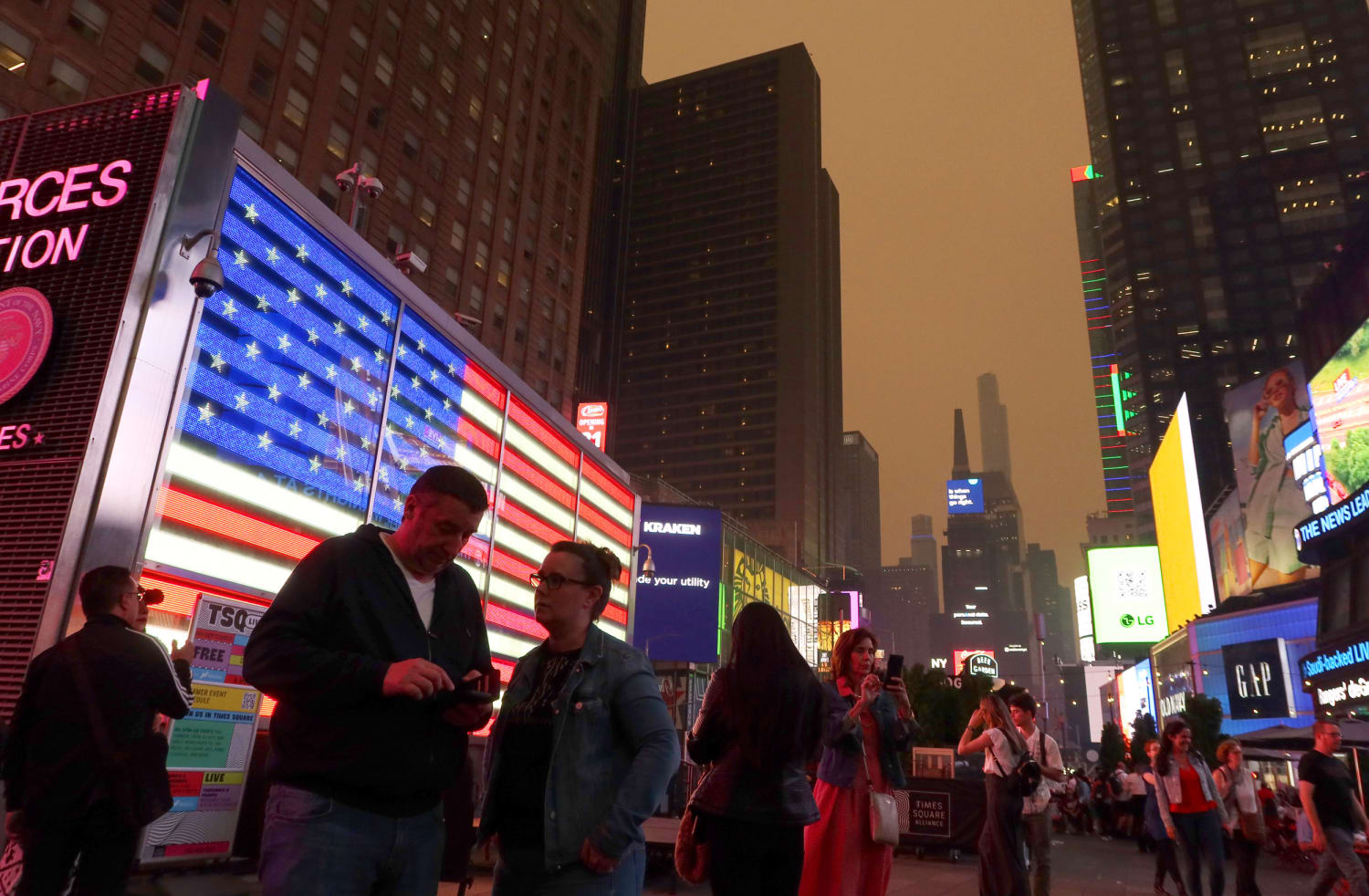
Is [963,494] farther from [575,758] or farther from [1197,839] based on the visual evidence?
[575,758]

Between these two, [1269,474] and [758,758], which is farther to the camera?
[1269,474]

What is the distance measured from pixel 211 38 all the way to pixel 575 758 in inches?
1628

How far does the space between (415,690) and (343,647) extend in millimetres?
404

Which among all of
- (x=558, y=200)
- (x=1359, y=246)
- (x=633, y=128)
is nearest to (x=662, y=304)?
(x=633, y=128)

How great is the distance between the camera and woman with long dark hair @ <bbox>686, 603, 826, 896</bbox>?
4031 millimetres

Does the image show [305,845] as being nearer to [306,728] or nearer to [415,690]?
[306,728]

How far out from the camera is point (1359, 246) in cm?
3447

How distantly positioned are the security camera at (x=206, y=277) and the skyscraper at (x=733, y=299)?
11918cm

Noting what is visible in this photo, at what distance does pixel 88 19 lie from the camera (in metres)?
30.6

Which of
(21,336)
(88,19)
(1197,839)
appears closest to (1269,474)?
(1197,839)

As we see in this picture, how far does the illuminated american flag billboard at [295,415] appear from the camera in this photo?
1202 cm

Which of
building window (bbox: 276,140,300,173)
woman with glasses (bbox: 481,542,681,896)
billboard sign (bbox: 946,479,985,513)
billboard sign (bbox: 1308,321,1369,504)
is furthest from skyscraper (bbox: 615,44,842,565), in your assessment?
woman with glasses (bbox: 481,542,681,896)

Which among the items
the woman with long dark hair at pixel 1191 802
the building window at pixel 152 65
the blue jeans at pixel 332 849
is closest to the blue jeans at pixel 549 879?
the blue jeans at pixel 332 849

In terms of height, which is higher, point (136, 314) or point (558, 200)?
point (558, 200)
